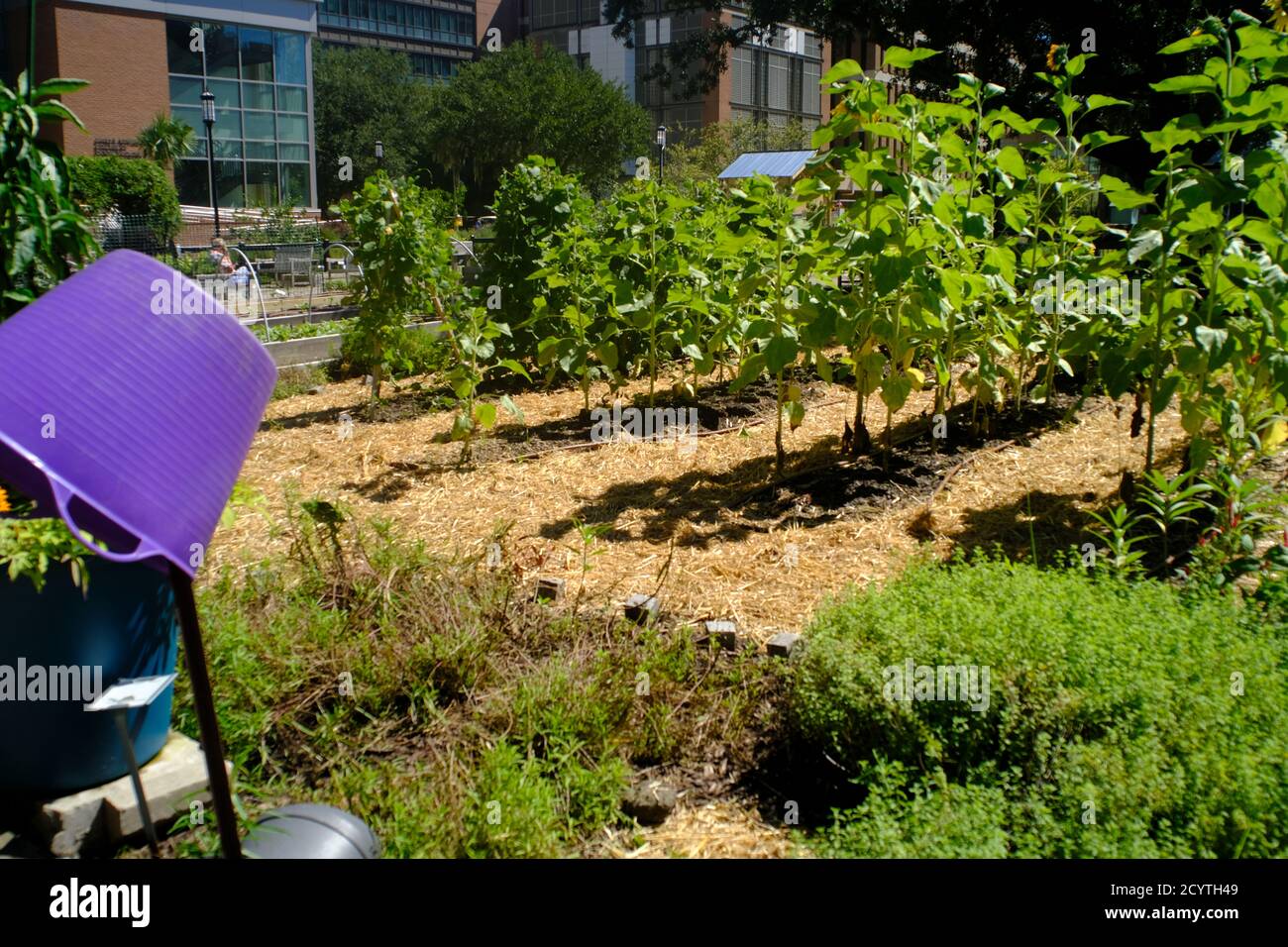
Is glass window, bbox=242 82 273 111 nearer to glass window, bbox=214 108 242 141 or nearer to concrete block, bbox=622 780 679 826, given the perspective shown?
glass window, bbox=214 108 242 141

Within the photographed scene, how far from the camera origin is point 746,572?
4848 millimetres

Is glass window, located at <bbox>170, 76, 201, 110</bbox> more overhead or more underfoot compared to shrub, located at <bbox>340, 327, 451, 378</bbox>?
more overhead

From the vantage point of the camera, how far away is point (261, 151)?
3888 cm

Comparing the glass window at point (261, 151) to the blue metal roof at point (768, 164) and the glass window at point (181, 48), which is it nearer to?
the glass window at point (181, 48)

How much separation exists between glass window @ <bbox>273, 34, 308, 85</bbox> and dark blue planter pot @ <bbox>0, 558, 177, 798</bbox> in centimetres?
4114

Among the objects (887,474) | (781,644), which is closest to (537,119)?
(887,474)

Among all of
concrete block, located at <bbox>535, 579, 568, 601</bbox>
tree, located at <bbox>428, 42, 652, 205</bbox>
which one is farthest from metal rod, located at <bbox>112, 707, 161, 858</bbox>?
tree, located at <bbox>428, 42, 652, 205</bbox>

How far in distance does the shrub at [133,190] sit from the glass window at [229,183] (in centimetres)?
1049

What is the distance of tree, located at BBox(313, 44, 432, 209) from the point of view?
57.3 meters

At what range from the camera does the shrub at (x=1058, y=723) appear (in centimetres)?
267

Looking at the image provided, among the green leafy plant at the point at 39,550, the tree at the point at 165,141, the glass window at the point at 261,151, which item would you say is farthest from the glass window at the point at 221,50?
the green leafy plant at the point at 39,550

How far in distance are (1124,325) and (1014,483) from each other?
3.24 feet
